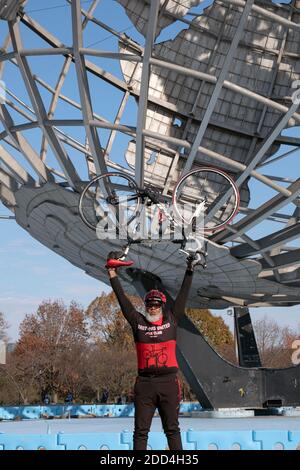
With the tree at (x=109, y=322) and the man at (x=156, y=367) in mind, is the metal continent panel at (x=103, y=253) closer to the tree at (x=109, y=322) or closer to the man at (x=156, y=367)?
the man at (x=156, y=367)

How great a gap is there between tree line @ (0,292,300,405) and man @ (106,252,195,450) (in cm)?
6023

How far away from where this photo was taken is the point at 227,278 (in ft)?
103

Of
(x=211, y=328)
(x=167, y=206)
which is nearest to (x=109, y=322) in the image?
(x=211, y=328)

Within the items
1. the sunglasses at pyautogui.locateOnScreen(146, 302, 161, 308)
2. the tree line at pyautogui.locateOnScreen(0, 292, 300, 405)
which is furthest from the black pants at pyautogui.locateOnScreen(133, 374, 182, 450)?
the tree line at pyautogui.locateOnScreen(0, 292, 300, 405)

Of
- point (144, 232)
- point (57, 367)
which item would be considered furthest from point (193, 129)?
point (57, 367)

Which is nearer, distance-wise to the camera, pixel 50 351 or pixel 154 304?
pixel 154 304

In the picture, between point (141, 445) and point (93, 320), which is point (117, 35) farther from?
point (93, 320)

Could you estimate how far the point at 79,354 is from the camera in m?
72.6

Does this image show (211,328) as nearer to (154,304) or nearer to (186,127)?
(186,127)

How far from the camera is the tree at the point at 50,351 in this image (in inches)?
2744

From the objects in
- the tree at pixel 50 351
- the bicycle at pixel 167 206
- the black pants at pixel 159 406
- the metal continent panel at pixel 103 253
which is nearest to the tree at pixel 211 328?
the tree at pixel 50 351

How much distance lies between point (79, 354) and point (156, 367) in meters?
66.4

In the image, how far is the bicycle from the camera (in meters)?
15.4

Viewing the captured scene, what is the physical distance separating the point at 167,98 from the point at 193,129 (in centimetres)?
170
